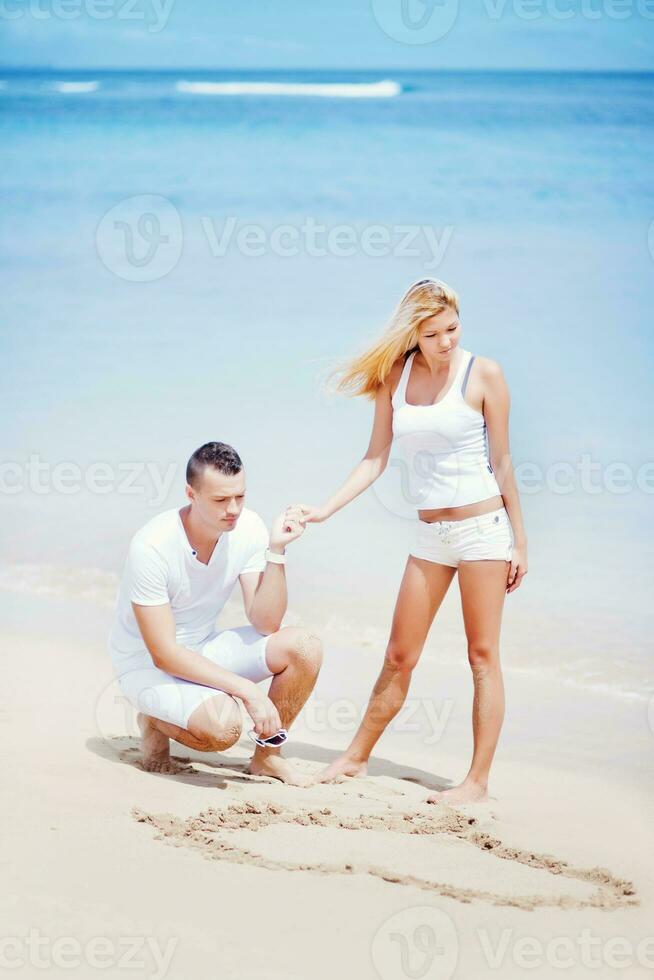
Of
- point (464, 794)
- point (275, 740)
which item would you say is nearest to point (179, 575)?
point (275, 740)

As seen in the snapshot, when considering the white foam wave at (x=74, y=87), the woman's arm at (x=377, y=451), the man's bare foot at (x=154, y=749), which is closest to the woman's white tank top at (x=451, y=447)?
the woman's arm at (x=377, y=451)

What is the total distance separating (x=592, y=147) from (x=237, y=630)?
9189 mm

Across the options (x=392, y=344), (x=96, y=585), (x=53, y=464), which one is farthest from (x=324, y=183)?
(x=392, y=344)

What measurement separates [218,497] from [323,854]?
1034mm

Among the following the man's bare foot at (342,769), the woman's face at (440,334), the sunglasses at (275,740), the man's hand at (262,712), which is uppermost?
the woman's face at (440,334)

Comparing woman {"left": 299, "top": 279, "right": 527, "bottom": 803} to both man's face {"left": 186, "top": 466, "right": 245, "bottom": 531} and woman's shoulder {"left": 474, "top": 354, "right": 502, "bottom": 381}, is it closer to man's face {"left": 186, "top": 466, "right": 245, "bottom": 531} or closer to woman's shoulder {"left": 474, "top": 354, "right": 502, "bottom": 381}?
woman's shoulder {"left": 474, "top": 354, "right": 502, "bottom": 381}

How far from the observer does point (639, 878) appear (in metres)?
2.86

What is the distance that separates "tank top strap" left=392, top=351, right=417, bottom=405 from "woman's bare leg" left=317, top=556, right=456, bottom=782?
1.66 feet

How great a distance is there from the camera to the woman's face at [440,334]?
3410 mm

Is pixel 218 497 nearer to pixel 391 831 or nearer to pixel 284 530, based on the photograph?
pixel 284 530

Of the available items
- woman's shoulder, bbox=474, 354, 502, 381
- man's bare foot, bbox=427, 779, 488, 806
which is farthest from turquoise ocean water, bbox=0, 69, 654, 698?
man's bare foot, bbox=427, 779, 488, 806

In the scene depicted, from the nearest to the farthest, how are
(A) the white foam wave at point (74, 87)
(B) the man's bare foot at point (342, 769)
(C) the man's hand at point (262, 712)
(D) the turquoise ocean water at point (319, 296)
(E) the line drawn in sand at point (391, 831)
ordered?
(E) the line drawn in sand at point (391, 831) → (C) the man's hand at point (262, 712) → (B) the man's bare foot at point (342, 769) → (D) the turquoise ocean water at point (319, 296) → (A) the white foam wave at point (74, 87)

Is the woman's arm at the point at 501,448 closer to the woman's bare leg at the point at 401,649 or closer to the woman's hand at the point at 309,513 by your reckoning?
the woman's bare leg at the point at 401,649

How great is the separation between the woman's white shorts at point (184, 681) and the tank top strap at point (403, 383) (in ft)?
2.80
